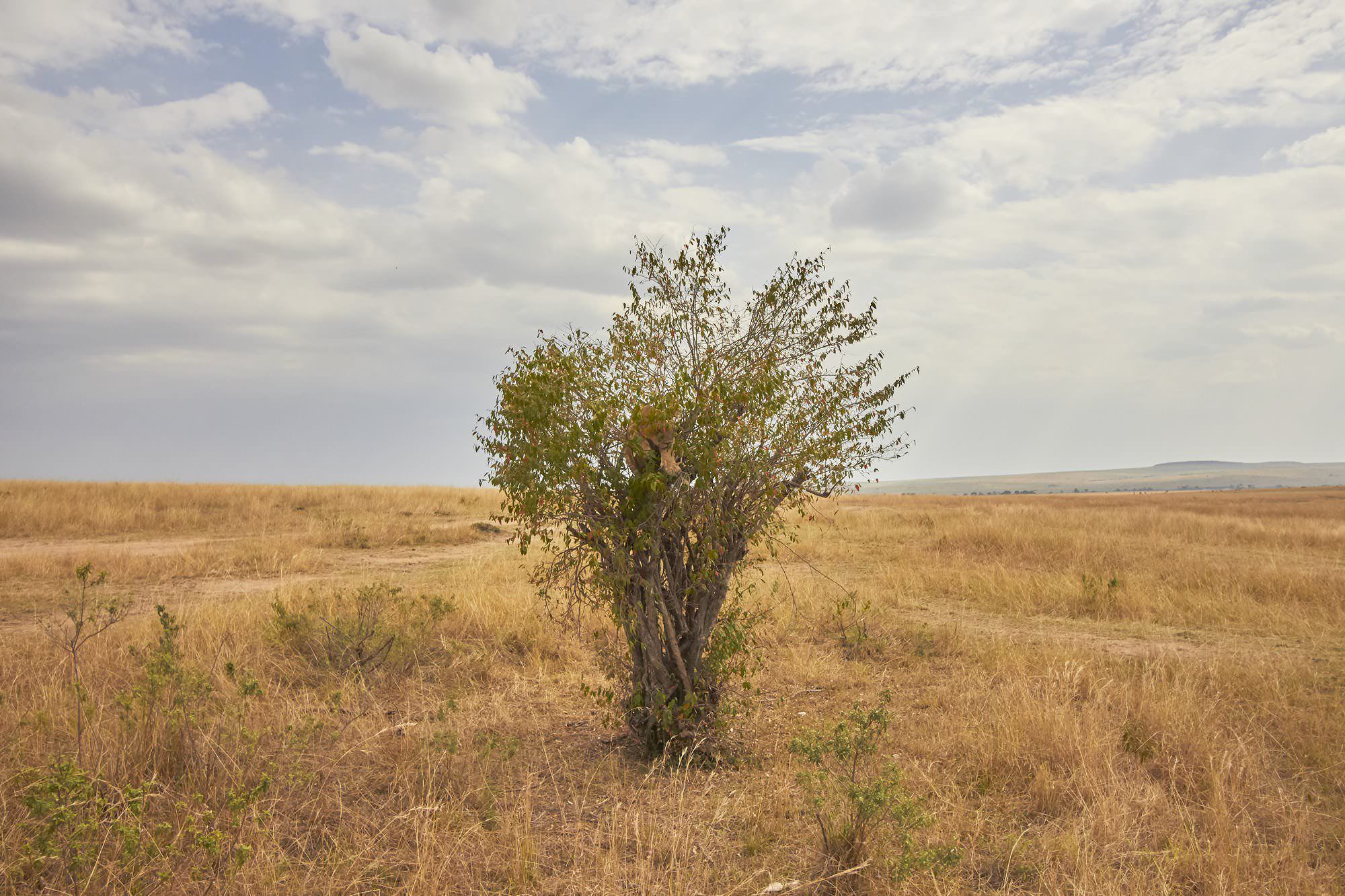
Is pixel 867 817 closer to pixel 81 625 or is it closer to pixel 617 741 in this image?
pixel 617 741

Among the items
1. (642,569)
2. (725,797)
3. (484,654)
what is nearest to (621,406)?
(642,569)

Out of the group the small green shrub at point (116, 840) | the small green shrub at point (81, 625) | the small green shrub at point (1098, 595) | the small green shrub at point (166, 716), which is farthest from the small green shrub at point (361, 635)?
the small green shrub at point (1098, 595)

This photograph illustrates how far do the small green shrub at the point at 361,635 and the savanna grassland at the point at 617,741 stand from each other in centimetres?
4

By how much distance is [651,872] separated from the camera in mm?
3756

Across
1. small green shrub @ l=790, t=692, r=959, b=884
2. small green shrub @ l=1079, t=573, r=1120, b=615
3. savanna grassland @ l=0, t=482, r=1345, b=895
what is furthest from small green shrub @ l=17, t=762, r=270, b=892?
small green shrub @ l=1079, t=573, r=1120, b=615

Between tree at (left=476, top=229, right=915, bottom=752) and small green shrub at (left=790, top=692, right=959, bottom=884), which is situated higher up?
tree at (left=476, top=229, right=915, bottom=752)

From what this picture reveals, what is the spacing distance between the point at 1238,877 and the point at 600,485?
409 centimetres

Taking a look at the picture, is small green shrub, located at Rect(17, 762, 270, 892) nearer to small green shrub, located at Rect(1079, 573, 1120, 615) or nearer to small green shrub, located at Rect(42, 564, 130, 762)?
small green shrub, located at Rect(42, 564, 130, 762)

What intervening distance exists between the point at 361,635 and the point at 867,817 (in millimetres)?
5685

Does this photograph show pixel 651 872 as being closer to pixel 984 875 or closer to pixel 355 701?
pixel 984 875

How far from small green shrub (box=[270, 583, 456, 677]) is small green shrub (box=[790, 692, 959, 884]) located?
4.59m

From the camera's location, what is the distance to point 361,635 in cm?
781

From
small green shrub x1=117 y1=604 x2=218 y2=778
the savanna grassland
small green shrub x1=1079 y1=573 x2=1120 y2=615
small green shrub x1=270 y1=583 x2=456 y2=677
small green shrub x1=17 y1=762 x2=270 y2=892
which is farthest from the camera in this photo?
small green shrub x1=1079 y1=573 x2=1120 y2=615

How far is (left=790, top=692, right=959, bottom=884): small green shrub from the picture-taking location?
12.9 feet
